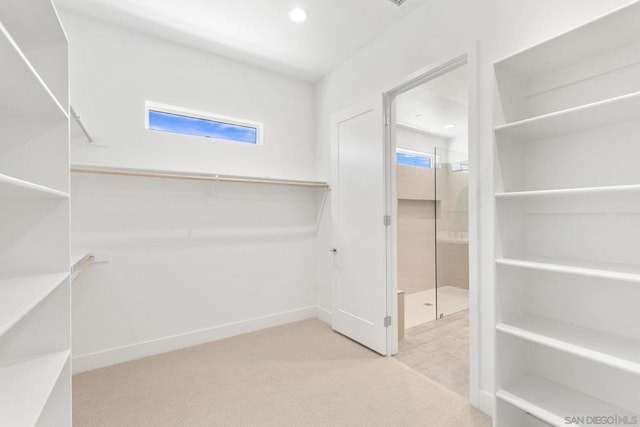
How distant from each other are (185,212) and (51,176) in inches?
58.0

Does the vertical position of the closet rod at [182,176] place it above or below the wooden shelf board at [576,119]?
below

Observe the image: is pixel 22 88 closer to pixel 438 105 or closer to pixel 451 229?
pixel 438 105

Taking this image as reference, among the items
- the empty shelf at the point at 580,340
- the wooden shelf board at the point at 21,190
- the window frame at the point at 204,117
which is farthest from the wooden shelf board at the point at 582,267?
the window frame at the point at 204,117

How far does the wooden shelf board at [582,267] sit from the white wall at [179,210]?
226 cm

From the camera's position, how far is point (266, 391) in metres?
2.03

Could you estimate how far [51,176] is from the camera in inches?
50.0

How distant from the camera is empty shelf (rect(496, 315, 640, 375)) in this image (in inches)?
44.6

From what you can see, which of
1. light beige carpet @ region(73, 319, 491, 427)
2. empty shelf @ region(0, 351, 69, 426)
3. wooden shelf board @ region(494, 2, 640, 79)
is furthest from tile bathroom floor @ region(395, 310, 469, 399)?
empty shelf @ region(0, 351, 69, 426)

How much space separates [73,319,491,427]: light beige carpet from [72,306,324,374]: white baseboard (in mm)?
66

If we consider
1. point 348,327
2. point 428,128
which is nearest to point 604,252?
point 348,327

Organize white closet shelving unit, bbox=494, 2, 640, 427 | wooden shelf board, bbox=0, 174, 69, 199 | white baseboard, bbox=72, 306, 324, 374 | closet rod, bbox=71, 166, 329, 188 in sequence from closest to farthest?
1. wooden shelf board, bbox=0, 174, 69, 199
2. white closet shelving unit, bbox=494, 2, 640, 427
3. closet rod, bbox=71, 166, 329, 188
4. white baseboard, bbox=72, 306, 324, 374

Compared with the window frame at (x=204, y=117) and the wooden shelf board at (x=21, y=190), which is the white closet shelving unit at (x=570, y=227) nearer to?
the wooden shelf board at (x=21, y=190)

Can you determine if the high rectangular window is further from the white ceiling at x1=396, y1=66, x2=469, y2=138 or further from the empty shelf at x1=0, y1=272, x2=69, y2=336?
the empty shelf at x1=0, y1=272, x2=69, y2=336

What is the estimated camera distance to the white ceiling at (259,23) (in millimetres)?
2209
